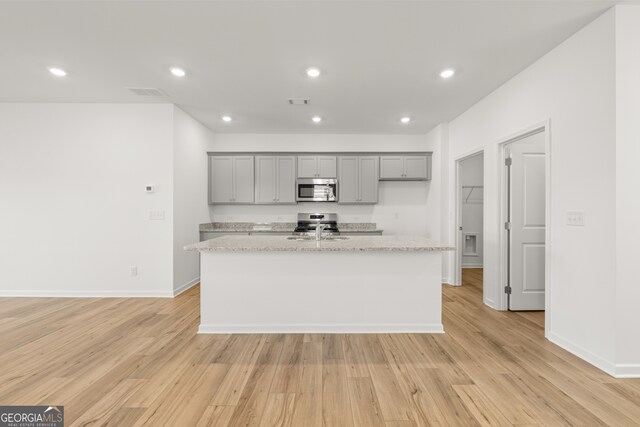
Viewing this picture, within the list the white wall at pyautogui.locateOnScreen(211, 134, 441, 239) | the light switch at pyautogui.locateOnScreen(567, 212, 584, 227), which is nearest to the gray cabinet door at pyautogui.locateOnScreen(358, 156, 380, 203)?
the white wall at pyautogui.locateOnScreen(211, 134, 441, 239)

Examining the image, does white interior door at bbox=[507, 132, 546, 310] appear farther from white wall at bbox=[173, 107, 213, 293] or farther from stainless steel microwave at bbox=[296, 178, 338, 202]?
white wall at bbox=[173, 107, 213, 293]

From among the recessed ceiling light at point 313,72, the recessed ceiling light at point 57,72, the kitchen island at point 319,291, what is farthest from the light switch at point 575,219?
the recessed ceiling light at point 57,72

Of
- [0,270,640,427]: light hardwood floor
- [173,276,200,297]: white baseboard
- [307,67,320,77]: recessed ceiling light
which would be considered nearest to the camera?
[0,270,640,427]: light hardwood floor

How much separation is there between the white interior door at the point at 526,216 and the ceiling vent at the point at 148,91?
447cm

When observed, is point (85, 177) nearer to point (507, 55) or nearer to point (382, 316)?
point (382, 316)

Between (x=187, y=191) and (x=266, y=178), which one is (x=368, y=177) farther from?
(x=187, y=191)

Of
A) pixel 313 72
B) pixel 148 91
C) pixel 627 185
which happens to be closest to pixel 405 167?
pixel 313 72

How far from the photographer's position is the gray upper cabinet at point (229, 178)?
5445mm

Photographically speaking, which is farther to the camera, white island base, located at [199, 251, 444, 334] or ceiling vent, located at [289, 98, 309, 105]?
ceiling vent, located at [289, 98, 309, 105]

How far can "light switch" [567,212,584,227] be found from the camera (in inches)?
93.7

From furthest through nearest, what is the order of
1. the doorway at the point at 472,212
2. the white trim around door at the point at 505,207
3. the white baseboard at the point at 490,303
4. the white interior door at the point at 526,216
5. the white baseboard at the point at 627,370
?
the doorway at the point at 472,212, the white baseboard at the point at 490,303, the white interior door at the point at 526,216, the white trim around door at the point at 505,207, the white baseboard at the point at 627,370

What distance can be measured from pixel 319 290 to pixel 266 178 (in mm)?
3087

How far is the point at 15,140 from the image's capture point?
4125mm

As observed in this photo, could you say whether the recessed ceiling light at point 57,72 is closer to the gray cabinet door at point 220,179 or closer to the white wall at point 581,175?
the gray cabinet door at point 220,179
